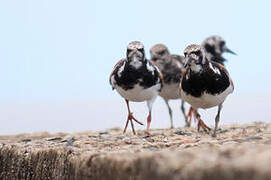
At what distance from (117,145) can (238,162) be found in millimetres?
2785

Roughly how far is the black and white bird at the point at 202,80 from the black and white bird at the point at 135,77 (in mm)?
674

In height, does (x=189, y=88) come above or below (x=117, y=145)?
above

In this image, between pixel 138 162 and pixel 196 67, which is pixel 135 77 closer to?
pixel 196 67

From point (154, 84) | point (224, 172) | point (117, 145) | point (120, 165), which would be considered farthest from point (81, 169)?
point (154, 84)

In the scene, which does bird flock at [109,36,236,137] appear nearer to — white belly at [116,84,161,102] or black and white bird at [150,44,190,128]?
white belly at [116,84,161,102]

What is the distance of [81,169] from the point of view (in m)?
4.44

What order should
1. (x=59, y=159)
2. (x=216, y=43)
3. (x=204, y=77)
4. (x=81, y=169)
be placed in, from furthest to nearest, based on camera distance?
(x=216, y=43) < (x=204, y=77) < (x=59, y=159) < (x=81, y=169)

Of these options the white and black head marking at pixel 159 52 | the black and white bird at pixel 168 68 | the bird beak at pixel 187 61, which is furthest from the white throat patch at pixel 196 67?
the white and black head marking at pixel 159 52

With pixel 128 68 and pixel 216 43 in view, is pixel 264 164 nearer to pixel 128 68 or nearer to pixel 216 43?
pixel 128 68

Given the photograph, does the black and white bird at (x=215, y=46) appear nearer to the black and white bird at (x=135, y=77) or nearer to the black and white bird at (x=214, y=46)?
the black and white bird at (x=214, y=46)

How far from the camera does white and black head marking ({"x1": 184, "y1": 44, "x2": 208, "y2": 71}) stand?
5.88 m

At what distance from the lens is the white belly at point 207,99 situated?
6.16 metres

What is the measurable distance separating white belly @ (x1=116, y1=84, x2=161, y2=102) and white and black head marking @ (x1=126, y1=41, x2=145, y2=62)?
1.20 ft

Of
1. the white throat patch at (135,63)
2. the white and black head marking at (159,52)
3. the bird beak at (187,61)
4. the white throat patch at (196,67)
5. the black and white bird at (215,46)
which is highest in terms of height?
the black and white bird at (215,46)
